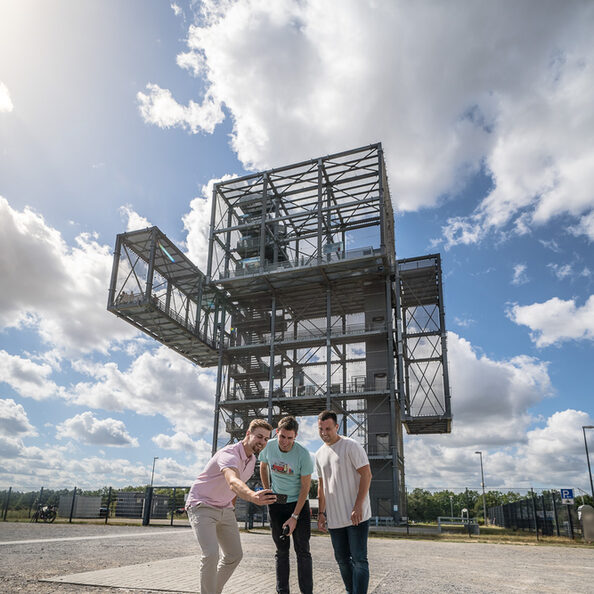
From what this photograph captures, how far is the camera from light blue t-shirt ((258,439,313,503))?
5320mm

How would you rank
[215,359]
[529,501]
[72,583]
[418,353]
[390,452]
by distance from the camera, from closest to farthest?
1. [72,583]
2. [529,501]
3. [390,452]
4. [418,353]
5. [215,359]

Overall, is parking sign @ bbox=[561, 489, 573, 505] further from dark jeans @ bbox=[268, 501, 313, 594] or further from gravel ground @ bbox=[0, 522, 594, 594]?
dark jeans @ bbox=[268, 501, 313, 594]

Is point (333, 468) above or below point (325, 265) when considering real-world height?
below

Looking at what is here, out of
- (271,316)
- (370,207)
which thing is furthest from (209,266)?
(370,207)

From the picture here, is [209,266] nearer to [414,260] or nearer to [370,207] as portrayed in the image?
[370,207]

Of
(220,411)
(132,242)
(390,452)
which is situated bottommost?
(390,452)

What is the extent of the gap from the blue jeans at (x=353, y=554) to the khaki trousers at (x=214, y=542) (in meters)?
1.03

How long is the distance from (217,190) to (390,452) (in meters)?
26.1

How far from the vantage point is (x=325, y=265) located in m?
36.8

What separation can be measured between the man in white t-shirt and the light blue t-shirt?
0.87 ft

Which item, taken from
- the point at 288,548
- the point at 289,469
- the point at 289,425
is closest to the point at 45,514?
the point at 288,548

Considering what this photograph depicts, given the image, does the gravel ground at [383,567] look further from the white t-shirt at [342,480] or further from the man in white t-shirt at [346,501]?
the white t-shirt at [342,480]

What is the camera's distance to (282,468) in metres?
5.32

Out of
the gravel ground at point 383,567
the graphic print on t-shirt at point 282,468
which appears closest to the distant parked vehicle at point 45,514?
the gravel ground at point 383,567
